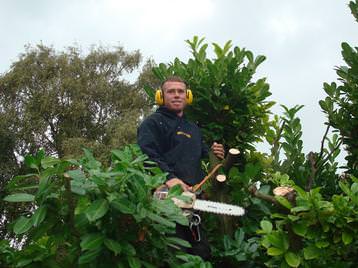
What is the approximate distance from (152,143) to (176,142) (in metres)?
0.26

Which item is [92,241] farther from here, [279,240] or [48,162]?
[279,240]

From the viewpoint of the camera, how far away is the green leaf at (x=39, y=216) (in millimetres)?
2825

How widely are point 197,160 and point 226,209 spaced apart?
0.72 metres

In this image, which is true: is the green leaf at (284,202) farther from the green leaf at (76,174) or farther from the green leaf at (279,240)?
the green leaf at (76,174)

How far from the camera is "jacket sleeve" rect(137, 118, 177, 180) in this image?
4.09 metres

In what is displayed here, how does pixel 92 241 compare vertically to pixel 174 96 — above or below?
below

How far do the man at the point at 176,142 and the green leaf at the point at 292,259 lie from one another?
1.17 metres

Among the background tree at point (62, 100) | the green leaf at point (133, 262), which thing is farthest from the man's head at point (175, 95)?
the background tree at point (62, 100)

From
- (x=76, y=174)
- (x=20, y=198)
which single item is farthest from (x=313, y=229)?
(x=20, y=198)

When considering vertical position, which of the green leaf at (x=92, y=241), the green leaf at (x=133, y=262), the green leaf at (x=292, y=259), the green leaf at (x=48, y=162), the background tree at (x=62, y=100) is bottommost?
the green leaf at (x=292, y=259)

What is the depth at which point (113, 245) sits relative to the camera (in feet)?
9.04

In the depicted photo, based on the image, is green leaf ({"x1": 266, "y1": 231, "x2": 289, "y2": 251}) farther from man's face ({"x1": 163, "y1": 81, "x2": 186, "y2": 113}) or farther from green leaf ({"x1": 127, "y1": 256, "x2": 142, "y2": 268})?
man's face ({"x1": 163, "y1": 81, "x2": 186, "y2": 113})

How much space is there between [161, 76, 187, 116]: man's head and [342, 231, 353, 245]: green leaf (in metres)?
1.97

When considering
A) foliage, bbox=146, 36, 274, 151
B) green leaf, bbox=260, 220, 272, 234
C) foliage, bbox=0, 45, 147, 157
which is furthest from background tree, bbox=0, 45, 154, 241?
green leaf, bbox=260, 220, 272, 234
